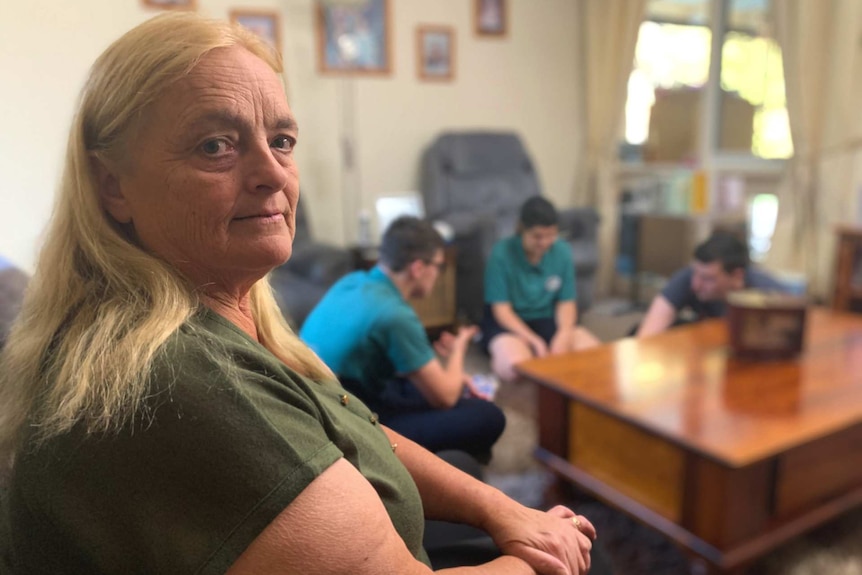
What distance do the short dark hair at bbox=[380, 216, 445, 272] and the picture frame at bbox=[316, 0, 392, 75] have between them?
2.36m

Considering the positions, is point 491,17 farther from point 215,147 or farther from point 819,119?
point 215,147

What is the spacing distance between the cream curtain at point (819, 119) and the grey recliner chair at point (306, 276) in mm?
1868

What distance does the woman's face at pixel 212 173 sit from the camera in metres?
0.54

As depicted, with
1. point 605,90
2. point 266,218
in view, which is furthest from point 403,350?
point 605,90

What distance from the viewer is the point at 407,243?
3.76 feet

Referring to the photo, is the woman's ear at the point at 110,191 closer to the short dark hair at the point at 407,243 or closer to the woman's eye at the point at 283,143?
the woman's eye at the point at 283,143

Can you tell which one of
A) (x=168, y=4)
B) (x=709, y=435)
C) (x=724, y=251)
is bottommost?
(x=709, y=435)

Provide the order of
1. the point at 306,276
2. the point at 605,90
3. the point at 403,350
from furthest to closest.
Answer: the point at 605,90
the point at 306,276
the point at 403,350

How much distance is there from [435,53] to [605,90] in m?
1.61

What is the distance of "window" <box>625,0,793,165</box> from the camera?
1.33 m

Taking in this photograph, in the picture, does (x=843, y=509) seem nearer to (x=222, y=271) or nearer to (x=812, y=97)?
(x=222, y=271)

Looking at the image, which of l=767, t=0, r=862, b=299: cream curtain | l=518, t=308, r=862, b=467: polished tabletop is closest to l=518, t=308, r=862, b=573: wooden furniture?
l=518, t=308, r=862, b=467: polished tabletop

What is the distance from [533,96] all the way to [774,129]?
1.03 m

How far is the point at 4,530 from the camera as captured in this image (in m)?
0.58
